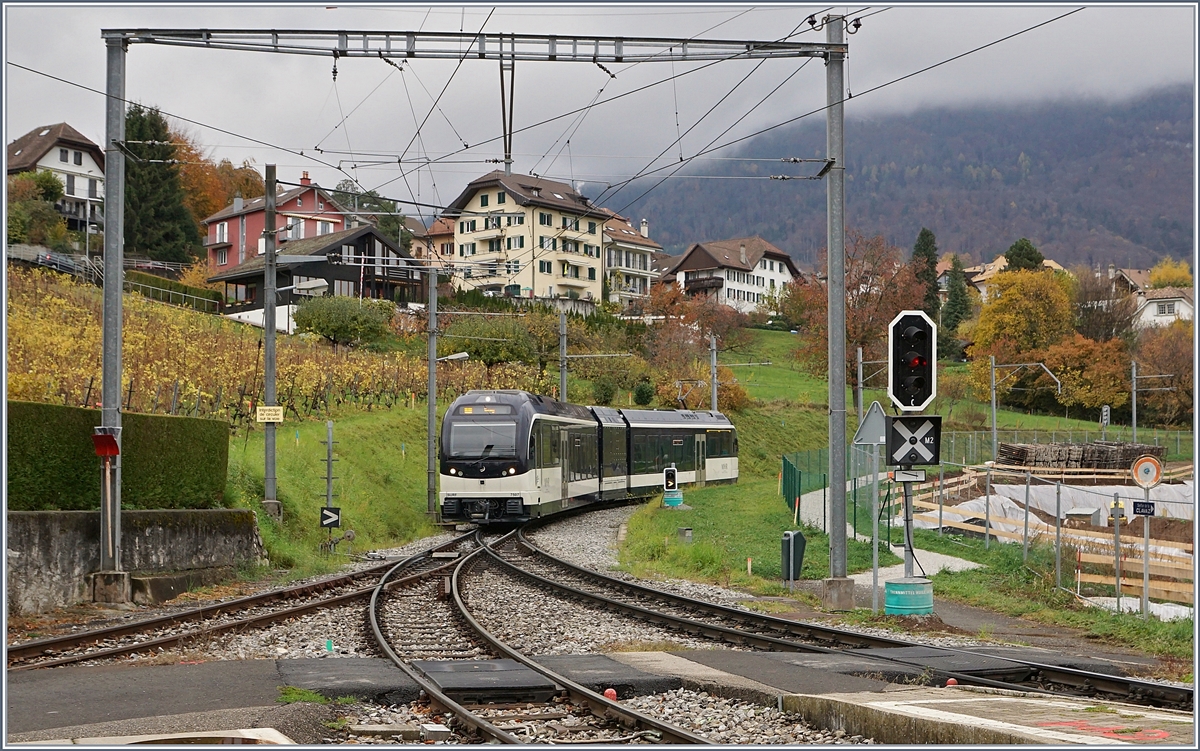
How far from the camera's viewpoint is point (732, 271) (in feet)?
419

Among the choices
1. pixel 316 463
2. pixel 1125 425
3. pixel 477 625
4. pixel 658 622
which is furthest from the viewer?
pixel 1125 425

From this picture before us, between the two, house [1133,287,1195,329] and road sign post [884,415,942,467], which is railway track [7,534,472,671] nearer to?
road sign post [884,415,942,467]

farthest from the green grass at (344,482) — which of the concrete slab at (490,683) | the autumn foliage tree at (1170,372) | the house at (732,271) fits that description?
the house at (732,271)

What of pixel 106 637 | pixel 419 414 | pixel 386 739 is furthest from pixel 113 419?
pixel 419 414

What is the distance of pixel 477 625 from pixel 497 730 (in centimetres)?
575

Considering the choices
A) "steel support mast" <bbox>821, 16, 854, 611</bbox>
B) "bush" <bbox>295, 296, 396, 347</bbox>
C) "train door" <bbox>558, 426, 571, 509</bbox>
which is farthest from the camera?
"bush" <bbox>295, 296, 396, 347</bbox>

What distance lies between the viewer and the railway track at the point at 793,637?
9891 millimetres

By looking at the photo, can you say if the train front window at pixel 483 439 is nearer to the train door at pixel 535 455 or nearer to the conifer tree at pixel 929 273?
the train door at pixel 535 455

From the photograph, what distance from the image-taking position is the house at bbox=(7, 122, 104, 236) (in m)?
85.9

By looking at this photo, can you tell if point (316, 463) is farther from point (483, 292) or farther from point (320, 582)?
point (483, 292)

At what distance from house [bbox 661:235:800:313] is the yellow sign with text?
99234 mm

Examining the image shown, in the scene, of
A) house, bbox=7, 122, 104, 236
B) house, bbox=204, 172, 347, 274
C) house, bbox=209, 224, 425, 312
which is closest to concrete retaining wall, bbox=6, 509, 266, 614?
house, bbox=209, 224, 425, 312

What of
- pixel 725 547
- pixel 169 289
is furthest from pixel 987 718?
pixel 169 289

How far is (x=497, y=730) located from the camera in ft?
26.1
